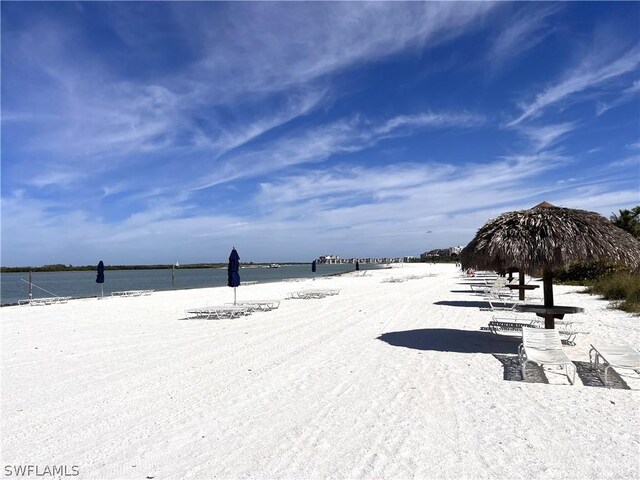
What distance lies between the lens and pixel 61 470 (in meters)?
3.42

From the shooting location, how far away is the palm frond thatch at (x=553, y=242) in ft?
22.1

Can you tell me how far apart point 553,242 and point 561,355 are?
189 cm

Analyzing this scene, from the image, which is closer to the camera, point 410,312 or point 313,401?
point 313,401

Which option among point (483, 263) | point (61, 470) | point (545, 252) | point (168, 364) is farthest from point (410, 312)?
point (61, 470)

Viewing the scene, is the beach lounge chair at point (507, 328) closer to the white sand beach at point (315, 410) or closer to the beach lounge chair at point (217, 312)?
the white sand beach at point (315, 410)

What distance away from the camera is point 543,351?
5.93 metres

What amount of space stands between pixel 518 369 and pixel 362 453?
3539mm

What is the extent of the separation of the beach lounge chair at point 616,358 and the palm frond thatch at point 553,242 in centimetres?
140

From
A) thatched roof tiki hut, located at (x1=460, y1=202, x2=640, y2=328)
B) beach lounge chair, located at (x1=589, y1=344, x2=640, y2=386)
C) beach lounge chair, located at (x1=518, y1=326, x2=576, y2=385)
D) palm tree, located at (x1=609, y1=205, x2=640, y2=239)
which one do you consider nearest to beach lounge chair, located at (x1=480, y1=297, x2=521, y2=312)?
thatched roof tiki hut, located at (x1=460, y1=202, x2=640, y2=328)

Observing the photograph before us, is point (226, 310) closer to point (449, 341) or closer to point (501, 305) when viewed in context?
point (449, 341)

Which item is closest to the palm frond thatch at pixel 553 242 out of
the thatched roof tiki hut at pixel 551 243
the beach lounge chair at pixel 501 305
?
the thatched roof tiki hut at pixel 551 243

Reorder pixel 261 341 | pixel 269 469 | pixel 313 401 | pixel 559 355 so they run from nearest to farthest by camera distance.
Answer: pixel 269 469 < pixel 313 401 < pixel 559 355 < pixel 261 341

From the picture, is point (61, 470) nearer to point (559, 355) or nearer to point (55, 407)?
point (55, 407)

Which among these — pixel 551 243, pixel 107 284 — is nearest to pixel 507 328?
pixel 551 243
